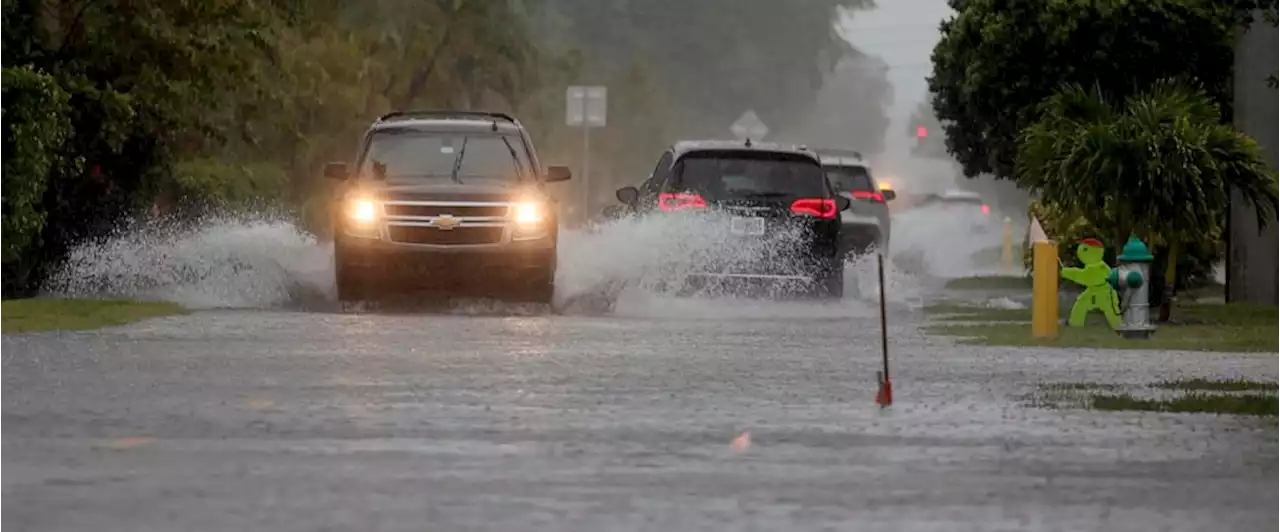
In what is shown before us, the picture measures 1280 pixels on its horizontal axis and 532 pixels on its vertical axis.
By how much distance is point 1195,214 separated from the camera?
21.3 m

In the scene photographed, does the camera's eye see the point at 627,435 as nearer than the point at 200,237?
Yes

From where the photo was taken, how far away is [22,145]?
23.0 m

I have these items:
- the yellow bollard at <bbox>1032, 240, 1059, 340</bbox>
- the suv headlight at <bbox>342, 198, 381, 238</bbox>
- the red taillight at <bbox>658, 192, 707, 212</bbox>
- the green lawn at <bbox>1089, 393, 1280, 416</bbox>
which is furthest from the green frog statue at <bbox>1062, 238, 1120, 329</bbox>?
the suv headlight at <bbox>342, 198, 381, 238</bbox>

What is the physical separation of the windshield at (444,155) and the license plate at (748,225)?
227 centimetres

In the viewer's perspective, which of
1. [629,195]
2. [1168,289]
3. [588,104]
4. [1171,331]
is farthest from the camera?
[588,104]

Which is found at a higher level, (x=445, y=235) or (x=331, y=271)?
(x=445, y=235)

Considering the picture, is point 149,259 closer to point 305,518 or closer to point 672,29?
point 305,518

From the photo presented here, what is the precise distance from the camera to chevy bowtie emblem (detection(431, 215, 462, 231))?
23.0 m

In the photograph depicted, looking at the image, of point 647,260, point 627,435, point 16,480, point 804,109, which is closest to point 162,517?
point 16,480

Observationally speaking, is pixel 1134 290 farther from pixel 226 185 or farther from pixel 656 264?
pixel 226 185

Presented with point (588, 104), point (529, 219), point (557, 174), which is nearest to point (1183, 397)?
point (529, 219)

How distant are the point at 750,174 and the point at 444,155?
3240 mm

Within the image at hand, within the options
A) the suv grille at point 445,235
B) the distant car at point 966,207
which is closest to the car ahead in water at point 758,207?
the suv grille at point 445,235

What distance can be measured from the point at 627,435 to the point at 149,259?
14.5 metres
